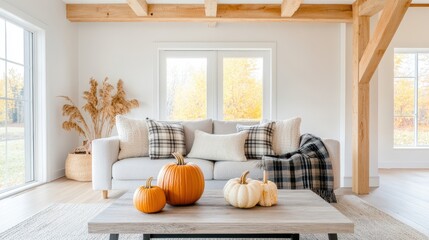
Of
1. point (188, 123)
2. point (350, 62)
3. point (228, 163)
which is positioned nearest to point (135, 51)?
point (188, 123)

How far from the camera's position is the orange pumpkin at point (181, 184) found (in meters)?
1.66

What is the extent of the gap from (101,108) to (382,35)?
372 centimetres

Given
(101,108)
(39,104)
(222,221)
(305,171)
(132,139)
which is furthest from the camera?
(101,108)

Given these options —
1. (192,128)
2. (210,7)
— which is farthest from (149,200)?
(210,7)

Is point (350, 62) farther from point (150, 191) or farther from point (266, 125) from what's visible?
point (150, 191)

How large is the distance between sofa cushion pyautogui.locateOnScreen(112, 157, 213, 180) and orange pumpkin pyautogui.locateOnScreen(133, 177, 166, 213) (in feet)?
4.93

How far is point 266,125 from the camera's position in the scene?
3426mm

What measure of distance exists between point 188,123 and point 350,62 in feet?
7.72

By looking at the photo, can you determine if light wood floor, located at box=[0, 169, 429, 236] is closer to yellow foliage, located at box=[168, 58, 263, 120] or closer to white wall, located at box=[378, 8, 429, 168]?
white wall, located at box=[378, 8, 429, 168]

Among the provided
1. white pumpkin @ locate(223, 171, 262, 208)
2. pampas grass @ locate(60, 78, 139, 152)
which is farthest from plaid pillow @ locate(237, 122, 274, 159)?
pampas grass @ locate(60, 78, 139, 152)

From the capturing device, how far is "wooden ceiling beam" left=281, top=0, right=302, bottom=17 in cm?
392

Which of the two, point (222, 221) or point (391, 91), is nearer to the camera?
point (222, 221)

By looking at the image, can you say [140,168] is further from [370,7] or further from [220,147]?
[370,7]

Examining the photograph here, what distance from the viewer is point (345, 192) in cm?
386
